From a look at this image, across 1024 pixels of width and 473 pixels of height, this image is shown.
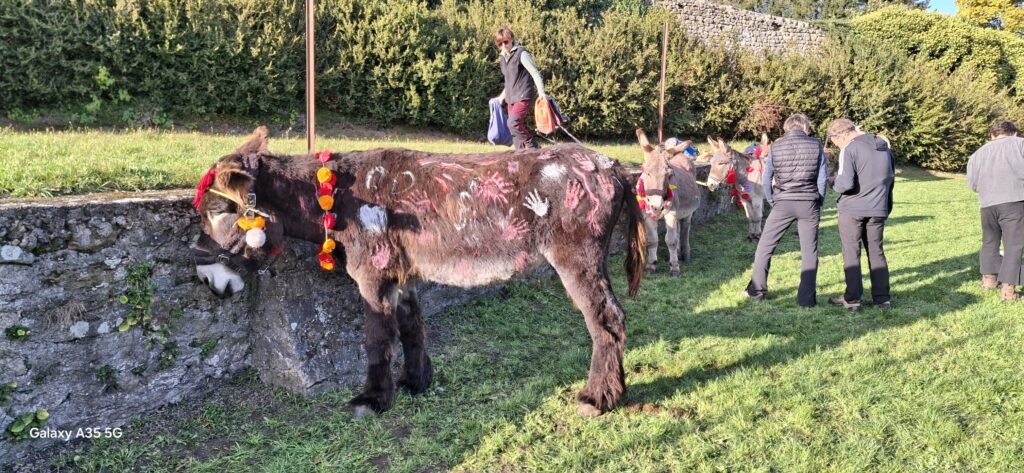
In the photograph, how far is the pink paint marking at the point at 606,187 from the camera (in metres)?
3.92

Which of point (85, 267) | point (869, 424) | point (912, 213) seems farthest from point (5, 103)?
point (912, 213)

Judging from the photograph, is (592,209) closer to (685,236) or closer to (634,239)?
(634,239)

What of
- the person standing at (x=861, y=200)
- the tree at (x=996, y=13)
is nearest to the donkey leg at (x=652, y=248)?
the person standing at (x=861, y=200)

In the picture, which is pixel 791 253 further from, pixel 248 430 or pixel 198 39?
pixel 198 39

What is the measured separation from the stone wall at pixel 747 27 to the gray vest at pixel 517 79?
21.2 meters

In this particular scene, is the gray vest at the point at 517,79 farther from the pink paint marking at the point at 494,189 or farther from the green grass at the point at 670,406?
the pink paint marking at the point at 494,189

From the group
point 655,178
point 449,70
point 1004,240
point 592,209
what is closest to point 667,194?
point 655,178

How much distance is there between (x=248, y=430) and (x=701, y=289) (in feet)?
18.1

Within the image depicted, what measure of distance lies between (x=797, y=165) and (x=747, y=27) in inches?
953

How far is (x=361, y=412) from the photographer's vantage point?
396 cm

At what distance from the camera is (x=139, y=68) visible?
12391mm

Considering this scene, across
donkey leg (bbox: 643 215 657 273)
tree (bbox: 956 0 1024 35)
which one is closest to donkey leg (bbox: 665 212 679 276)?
donkey leg (bbox: 643 215 657 273)

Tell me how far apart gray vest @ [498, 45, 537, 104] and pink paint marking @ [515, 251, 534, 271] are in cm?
358

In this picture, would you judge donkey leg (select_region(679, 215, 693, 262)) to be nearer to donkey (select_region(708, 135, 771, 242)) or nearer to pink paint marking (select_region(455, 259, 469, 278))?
donkey (select_region(708, 135, 771, 242))
